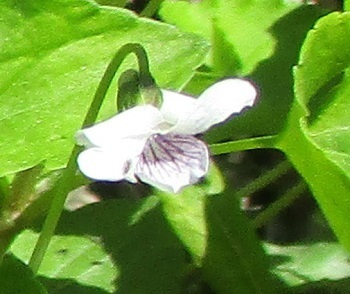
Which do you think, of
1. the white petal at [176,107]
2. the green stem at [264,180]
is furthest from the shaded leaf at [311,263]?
the white petal at [176,107]

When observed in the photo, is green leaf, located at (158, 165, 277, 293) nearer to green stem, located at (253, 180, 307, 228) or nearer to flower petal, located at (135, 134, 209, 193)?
green stem, located at (253, 180, 307, 228)

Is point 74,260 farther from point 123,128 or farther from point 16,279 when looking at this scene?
point 123,128

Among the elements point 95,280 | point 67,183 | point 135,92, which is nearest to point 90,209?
point 95,280

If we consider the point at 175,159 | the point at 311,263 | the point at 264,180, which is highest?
the point at 175,159

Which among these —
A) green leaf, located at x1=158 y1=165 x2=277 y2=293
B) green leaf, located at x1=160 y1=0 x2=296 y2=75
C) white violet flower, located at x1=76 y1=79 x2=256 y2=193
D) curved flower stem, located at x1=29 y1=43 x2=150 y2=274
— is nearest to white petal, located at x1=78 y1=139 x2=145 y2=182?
white violet flower, located at x1=76 y1=79 x2=256 y2=193

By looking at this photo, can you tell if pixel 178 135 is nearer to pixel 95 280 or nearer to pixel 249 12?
pixel 95 280

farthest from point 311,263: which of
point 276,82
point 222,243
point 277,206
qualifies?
point 276,82

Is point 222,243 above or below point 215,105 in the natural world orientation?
below
